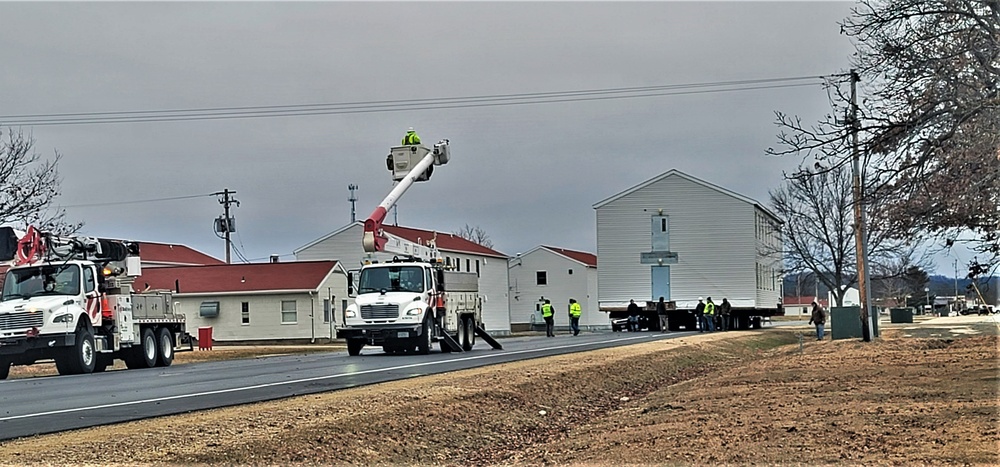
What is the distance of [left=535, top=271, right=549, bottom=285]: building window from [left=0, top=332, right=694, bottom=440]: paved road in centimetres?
6094

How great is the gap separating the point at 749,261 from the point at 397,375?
3809cm

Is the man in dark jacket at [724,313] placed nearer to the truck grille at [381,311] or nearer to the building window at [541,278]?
the truck grille at [381,311]

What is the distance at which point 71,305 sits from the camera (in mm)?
25031

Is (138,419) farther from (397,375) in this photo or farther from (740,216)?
(740,216)

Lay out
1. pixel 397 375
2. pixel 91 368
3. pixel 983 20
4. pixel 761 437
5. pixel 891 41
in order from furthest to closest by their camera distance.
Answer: pixel 91 368 < pixel 397 375 < pixel 891 41 < pixel 983 20 < pixel 761 437

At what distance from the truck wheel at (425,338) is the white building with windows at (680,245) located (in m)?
28.0

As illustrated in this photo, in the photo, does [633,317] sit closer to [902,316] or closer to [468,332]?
[902,316]

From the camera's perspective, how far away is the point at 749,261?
184ft

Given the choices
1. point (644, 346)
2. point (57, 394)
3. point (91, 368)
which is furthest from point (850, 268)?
point (57, 394)

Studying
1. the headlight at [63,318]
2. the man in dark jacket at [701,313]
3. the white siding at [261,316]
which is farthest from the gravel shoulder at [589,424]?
the white siding at [261,316]

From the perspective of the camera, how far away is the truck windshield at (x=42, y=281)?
2530cm

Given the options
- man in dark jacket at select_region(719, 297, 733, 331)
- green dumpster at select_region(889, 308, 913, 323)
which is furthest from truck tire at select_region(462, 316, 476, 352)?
green dumpster at select_region(889, 308, 913, 323)

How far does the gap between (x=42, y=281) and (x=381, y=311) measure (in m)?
7.86

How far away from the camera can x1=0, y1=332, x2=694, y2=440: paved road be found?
13.6 m
